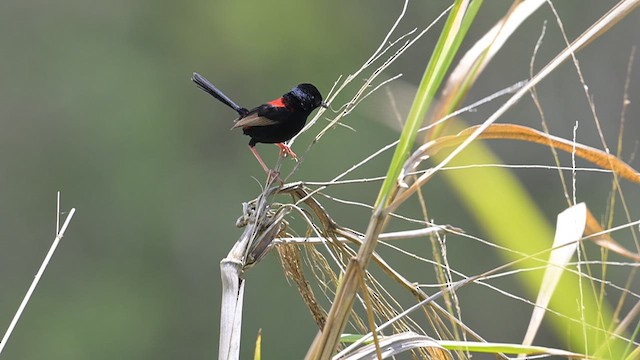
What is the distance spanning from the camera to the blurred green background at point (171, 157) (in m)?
9.55

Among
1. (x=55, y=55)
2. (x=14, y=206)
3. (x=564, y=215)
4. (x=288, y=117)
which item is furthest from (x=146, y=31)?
(x=564, y=215)

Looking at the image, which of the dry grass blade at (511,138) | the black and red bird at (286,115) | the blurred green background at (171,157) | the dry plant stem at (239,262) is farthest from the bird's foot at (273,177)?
the blurred green background at (171,157)

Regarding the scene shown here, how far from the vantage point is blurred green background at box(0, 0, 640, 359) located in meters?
9.55

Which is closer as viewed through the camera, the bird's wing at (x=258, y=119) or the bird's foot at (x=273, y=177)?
the bird's foot at (x=273, y=177)

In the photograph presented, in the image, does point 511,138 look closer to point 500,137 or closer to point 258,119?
point 500,137

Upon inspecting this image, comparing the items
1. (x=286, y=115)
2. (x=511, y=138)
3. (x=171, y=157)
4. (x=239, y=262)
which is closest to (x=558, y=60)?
(x=511, y=138)

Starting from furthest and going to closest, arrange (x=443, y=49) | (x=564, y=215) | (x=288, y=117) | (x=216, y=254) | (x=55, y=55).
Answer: (x=55, y=55), (x=216, y=254), (x=288, y=117), (x=564, y=215), (x=443, y=49)

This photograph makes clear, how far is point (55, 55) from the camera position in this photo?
33.8ft

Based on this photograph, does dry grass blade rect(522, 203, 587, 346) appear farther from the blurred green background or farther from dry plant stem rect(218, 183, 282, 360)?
the blurred green background

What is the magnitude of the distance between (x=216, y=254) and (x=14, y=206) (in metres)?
2.22

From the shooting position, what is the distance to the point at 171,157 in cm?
1005

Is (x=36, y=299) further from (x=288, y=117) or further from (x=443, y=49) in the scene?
(x=443, y=49)

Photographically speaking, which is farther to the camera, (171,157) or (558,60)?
(171,157)

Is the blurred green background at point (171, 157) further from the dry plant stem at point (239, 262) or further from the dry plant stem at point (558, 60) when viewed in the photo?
the dry plant stem at point (558, 60)
